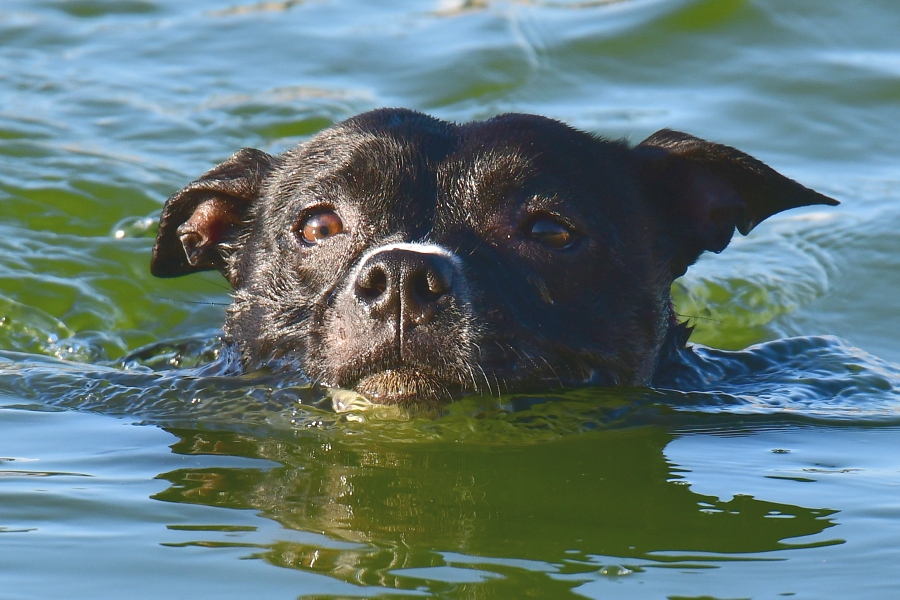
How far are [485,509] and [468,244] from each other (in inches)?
47.3

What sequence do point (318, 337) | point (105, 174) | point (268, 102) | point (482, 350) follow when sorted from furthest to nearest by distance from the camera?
point (268, 102), point (105, 174), point (318, 337), point (482, 350)

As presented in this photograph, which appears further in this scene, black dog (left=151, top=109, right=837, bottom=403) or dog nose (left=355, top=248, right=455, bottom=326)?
black dog (left=151, top=109, right=837, bottom=403)

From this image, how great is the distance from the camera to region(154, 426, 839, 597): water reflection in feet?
11.3

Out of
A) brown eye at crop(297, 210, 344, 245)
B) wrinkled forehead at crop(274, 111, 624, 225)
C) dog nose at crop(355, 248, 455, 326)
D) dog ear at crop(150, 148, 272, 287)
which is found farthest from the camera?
dog ear at crop(150, 148, 272, 287)

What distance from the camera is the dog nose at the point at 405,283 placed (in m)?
4.41

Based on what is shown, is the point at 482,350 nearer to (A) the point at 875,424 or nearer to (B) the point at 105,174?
(A) the point at 875,424

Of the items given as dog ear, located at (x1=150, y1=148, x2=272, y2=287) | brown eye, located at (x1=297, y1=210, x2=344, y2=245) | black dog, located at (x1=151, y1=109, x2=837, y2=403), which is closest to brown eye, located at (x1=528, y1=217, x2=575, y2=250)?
black dog, located at (x1=151, y1=109, x2=837, y2=403)

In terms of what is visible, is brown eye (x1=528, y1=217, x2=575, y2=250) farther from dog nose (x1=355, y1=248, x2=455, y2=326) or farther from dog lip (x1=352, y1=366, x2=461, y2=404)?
dog lip (x1=352, y1=366, x2=461, y2=404)

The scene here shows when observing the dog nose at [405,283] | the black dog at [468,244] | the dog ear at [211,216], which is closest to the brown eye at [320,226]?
the black dog at [468,244]

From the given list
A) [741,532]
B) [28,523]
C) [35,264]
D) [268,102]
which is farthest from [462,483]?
[268,102]

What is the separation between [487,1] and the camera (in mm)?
13336

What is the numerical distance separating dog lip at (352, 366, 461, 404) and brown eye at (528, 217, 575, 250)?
2.49 ft

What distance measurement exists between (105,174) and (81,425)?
4.72m

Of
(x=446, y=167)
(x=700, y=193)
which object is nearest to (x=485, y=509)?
(x=446, y=167)
